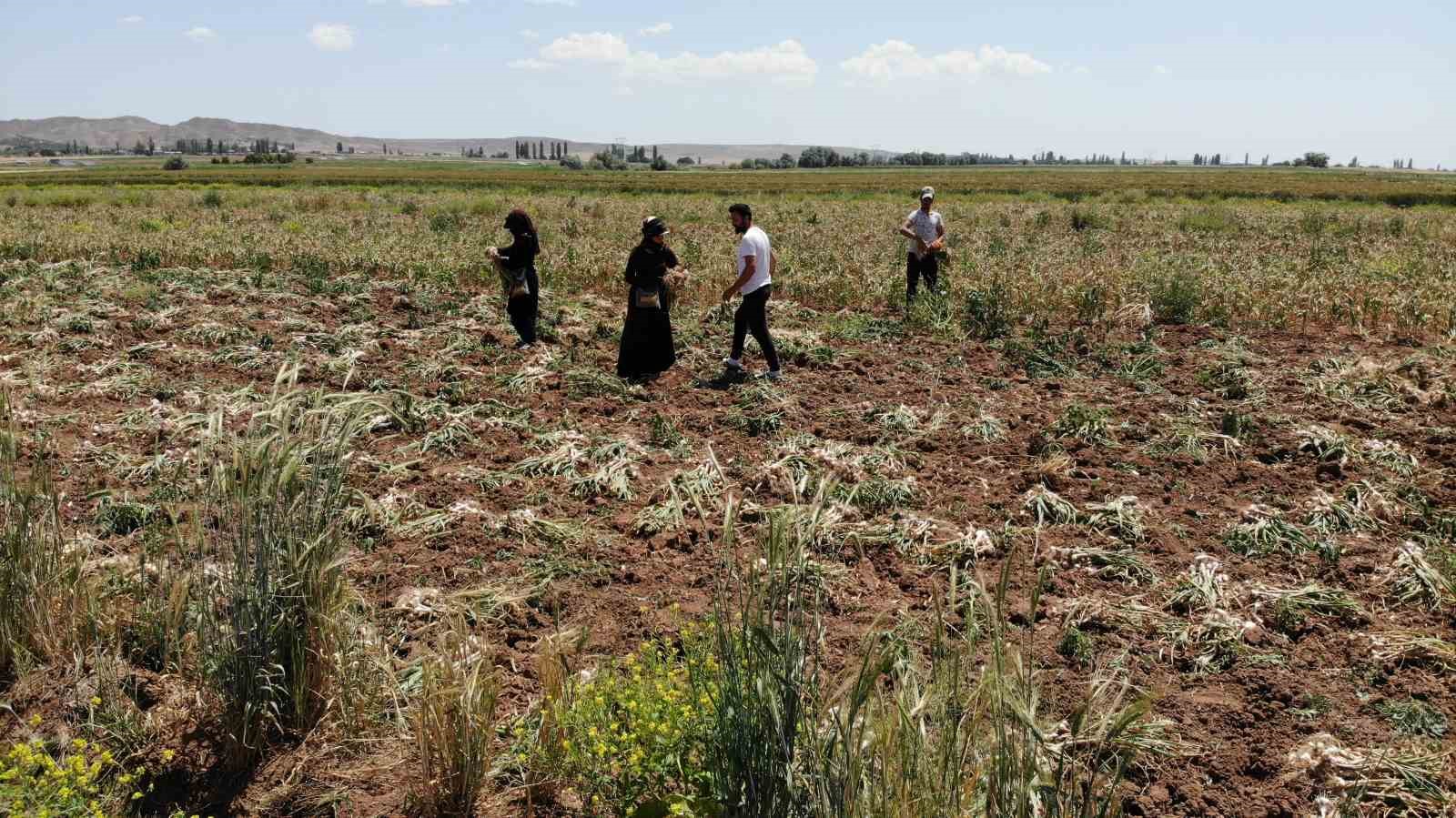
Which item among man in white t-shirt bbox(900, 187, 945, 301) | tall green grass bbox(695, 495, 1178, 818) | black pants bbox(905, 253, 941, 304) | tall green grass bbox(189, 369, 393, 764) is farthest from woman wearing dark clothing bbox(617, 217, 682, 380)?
tall green grass bbox(695, 495, 1178, 818)

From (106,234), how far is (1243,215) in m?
27.9

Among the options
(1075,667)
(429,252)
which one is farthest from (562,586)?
(429,252)

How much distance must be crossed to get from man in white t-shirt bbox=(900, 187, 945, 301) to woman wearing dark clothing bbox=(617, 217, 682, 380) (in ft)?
12.2

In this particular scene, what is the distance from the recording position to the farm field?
3.06m

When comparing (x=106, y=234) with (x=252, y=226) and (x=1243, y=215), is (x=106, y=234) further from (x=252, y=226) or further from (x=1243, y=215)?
(x=1243, y=215)

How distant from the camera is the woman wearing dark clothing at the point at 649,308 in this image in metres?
8.84

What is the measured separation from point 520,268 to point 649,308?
165cm

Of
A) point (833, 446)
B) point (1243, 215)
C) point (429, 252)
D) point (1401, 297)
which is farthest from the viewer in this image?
point (1243, 215)

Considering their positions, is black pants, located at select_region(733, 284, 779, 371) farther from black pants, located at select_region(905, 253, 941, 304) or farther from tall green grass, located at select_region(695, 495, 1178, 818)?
tall green grass, located at select_region(695, 495, 1178, 818)

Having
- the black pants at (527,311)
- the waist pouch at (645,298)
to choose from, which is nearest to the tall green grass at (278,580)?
the waist pouch at (645,298)

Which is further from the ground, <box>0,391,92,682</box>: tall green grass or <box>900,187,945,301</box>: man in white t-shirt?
<box>900,187,945,301</box>: man in white t-shirt

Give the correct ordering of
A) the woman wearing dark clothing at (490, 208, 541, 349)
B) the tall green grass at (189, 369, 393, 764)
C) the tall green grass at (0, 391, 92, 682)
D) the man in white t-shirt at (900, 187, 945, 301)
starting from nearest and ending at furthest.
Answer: the tall green grass at (189, 369, 393, 764)
the tall green grass at (0, 391, 92, 682)
the woman wearing dark clothing at (490, 208, 541, 349)
the man in white t-shirt at (900, 187, 945, 301)

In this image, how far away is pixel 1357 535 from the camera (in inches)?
221

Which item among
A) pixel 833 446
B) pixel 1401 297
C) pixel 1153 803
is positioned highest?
pixel 1401 297
